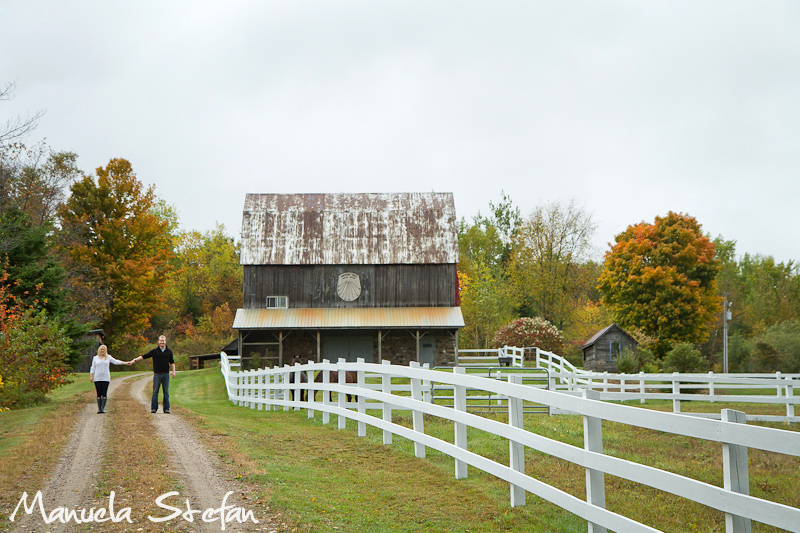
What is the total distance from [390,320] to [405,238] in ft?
16.7

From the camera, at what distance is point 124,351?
4841 cm

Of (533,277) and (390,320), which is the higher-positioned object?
(533,277)

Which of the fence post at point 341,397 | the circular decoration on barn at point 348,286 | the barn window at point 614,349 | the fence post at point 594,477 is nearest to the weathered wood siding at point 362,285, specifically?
the circular decoration on barn at point 348,286

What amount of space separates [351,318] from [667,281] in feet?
63.1

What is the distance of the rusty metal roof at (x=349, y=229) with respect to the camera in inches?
1489

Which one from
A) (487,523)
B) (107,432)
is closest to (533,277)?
(107,432)

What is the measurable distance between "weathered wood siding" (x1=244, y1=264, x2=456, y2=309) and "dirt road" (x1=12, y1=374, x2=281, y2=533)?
2563cm

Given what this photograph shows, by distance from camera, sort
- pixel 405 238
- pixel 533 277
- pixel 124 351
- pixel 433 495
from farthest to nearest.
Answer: pixel 533 277 → pixel 124 351 → pixel 405 238 → pixel 433 495

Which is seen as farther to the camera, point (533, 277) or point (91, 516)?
point (533, 277)

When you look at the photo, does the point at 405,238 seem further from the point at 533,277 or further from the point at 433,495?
the point at 433,495

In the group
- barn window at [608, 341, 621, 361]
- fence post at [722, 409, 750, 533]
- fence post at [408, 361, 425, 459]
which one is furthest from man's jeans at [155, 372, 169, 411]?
barn window at [608, 341, 621, 361]

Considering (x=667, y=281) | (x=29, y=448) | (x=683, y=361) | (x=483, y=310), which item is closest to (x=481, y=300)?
(x=483, y=310)

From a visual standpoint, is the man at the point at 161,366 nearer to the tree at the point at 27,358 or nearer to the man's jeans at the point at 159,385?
the man's jeans at the point at 159,385

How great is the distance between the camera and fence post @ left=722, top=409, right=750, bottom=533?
4086mm
